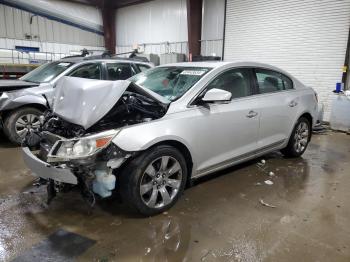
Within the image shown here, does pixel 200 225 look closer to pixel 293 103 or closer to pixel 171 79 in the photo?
pixel 171 79

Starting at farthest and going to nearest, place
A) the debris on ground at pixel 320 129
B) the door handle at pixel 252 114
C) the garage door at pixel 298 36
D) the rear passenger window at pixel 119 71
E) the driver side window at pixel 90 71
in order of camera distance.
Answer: the garage door at pixel 298 36 < the debris on ground at pixel 320 129 < the rear passenger window at pixel 119 71 < the driver side window at pixel 90 71 < the door handle at pixel 252 114

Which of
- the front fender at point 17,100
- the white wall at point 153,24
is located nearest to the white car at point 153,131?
the front fender at point 17,100

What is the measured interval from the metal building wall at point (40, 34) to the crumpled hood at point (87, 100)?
407 inches

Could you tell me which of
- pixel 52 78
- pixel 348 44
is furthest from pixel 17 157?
pixel 348 44

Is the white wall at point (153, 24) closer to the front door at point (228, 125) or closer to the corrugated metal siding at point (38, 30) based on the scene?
the corrugated metal siding at point (38, 30)

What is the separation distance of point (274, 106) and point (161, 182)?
197 cm

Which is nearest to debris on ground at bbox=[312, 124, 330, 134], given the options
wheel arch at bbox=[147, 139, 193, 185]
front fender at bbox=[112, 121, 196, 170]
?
wheel arch at bbox=[147, 139, 193, 185]

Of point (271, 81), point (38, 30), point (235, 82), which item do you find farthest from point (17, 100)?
point (38, 30)

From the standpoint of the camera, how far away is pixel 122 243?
2.49 metres

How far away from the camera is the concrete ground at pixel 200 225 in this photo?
238 cm

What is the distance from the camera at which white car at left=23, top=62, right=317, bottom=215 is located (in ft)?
8.38

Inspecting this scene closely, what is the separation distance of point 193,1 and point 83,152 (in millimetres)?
9254

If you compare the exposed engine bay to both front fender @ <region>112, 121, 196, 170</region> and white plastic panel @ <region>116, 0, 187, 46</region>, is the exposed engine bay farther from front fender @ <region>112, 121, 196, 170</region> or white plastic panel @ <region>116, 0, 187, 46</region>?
white plastic panel @ <region>116, 0, 187, 46</region>

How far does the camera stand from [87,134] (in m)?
2.60
